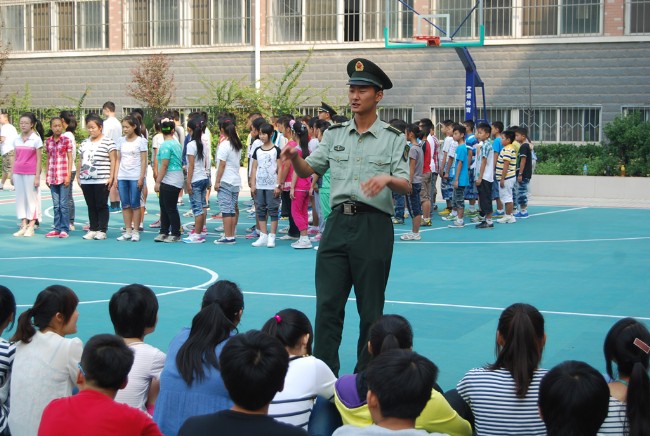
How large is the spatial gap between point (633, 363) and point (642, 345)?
11cm

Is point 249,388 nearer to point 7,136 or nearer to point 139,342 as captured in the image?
point 139,342

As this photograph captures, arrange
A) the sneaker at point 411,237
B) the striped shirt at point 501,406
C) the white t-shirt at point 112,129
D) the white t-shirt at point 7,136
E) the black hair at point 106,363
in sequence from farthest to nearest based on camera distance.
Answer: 1. the white t-shirt at point 7,136
2. the white t-shirt at point 112,129
3. the sneaker at point 411,237
4. the striped shirt at point 501,406
5. the black hair at point 106,363

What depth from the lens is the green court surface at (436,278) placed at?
8.72 metres

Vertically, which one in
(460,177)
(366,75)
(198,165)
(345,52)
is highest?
(345,52)

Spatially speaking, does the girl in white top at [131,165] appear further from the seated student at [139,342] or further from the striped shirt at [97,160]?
the seated student at [139,342]

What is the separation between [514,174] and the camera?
1809cm

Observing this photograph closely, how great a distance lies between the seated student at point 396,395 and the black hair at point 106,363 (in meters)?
1.04

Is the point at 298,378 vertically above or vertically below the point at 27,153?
below

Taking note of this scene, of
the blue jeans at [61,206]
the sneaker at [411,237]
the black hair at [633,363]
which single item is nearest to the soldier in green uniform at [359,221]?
the black hair at [633,363]

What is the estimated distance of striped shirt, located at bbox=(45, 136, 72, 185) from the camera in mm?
15117

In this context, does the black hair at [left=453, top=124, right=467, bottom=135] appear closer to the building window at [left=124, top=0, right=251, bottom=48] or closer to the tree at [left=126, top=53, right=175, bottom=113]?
the building window at [left=124, top=0, right=251, bottom=48]

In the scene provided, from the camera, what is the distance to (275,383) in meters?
3.90

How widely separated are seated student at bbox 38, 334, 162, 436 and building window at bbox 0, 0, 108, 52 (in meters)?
32.3

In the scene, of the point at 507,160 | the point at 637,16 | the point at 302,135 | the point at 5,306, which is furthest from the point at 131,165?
the point at 637,16
